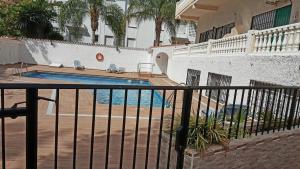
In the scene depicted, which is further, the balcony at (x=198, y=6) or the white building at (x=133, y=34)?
the white building at (x=133, y=34)

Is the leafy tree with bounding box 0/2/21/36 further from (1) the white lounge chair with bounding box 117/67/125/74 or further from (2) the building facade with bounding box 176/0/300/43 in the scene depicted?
(2) the building facade with bounding box 176/0/300/43

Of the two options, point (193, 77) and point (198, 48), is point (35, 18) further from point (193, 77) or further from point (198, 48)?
point (198, 48)

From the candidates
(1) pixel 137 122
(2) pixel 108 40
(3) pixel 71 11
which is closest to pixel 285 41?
(1) pixel 137 122

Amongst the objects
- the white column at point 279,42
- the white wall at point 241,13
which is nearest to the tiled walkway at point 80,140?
the white column at point 279,42

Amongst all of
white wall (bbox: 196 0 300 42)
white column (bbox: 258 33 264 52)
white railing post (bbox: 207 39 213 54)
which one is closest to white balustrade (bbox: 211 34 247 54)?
white railing post (bbox: 207 39 213 54)

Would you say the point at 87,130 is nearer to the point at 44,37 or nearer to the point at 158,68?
the point at 158,68

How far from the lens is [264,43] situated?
9.09m

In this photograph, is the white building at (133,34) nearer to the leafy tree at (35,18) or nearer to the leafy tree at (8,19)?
the leafy tree at (35,18)

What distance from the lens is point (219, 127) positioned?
13.5 feet

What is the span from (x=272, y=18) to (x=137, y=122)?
35.9 feet

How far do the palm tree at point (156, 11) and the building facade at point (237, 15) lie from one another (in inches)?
225

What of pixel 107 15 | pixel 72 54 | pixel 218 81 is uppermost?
pixel 107 15

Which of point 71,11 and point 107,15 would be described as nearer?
point 107,15

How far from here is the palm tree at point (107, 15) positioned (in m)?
29.0
